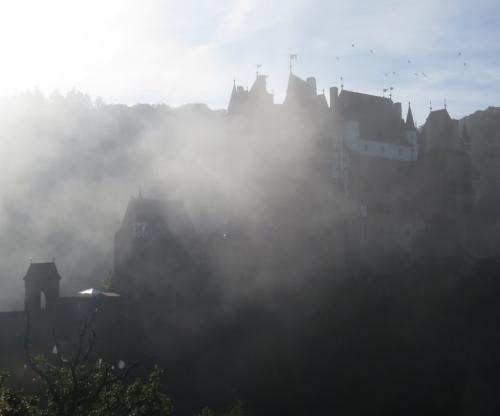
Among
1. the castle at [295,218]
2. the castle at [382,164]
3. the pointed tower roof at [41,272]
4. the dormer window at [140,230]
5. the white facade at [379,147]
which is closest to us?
the pointed tower roof at [41,272]

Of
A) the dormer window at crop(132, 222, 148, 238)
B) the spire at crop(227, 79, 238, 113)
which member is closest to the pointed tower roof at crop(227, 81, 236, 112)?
the spire at crop(227, 79, 238, 113)

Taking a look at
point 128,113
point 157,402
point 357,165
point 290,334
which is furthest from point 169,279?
point 128,113

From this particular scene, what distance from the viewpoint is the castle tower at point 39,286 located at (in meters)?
26.5

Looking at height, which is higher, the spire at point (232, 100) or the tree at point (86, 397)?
the spire at point (232, 100)

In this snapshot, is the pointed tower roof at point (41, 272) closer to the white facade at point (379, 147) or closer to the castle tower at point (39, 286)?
the castle tower at point (39, 286)

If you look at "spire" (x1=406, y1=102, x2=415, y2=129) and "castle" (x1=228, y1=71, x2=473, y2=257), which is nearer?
"castle" (x1=228, y1=71, x2=473, y2=257)

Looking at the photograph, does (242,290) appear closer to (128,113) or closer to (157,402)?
(157,402)

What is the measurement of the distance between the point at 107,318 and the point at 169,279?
4.34 meters

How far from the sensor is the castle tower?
26.5m

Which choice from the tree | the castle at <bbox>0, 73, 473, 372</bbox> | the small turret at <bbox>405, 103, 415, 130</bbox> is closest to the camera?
the tree

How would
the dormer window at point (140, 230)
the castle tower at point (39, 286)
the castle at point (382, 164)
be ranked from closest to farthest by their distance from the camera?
the castle tower at point (39, 286), the dormer window at point (140, 230), the castle at point (382, 164)

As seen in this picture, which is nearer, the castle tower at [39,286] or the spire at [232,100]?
the castle tower at [39,286]

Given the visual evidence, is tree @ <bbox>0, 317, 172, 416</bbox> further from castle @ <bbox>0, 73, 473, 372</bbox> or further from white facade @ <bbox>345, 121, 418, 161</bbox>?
white facade @ <bbox>345, 121, 418, 161</bbox>

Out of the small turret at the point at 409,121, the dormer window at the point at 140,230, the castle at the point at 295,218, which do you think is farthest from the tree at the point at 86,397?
the small turret at the point at 409,121
